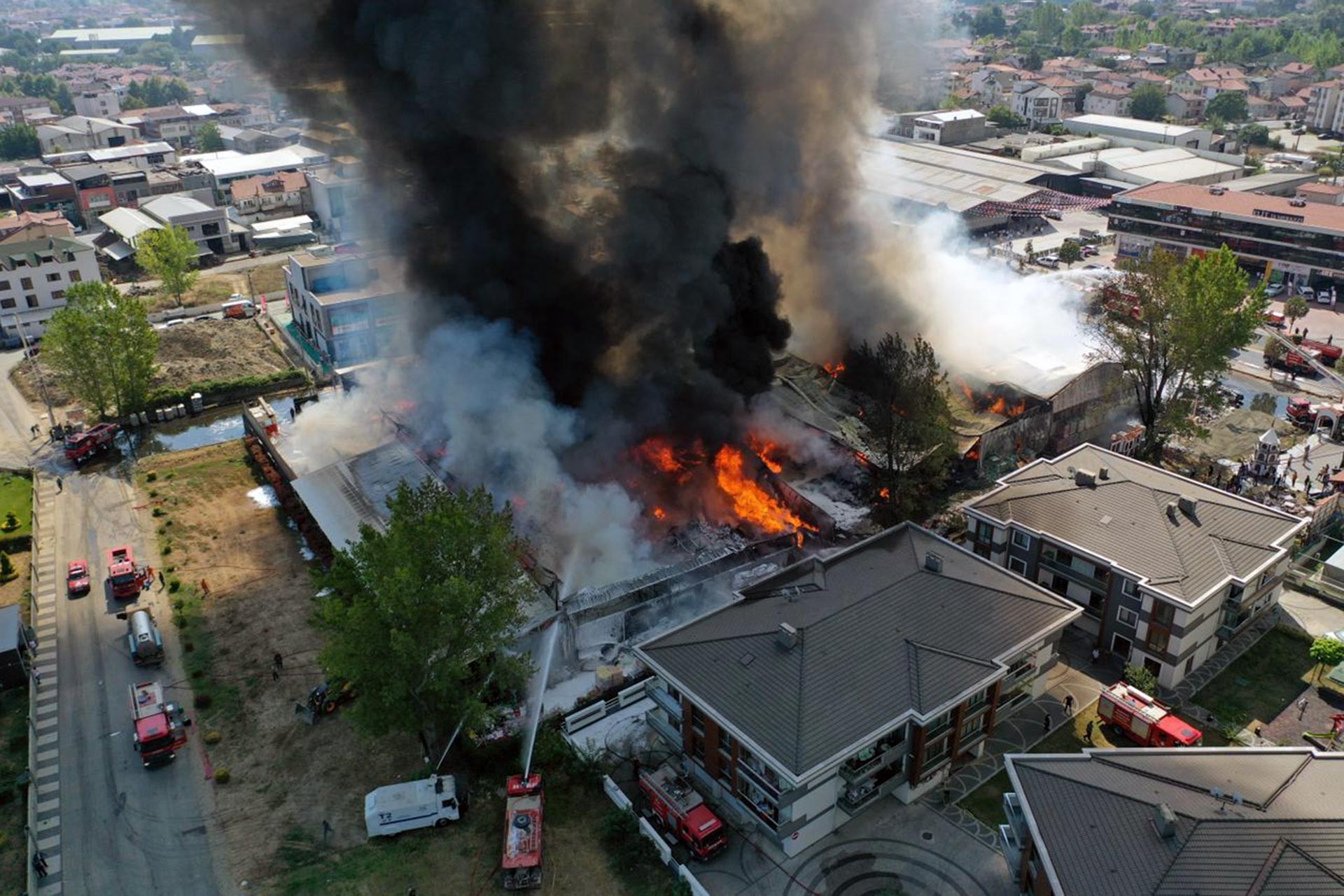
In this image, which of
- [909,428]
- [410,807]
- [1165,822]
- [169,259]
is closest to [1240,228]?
[909,428]

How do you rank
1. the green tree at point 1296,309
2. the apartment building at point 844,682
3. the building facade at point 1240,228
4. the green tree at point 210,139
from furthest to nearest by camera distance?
the green tree at point 210,139 → the building facade at point 1240,228 → the green tree at point 1296,309 → the apartment building at point 844,682

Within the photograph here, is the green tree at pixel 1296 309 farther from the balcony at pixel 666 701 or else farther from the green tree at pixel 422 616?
the green tree at pixel 422 616

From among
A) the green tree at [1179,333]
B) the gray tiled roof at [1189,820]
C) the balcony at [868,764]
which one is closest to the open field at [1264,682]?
the gray tiled roof at [1189,820]

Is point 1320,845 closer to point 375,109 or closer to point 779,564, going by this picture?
point 779,564

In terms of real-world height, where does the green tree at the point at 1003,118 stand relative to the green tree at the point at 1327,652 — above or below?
above

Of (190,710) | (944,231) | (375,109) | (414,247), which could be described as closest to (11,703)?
(190,710)
